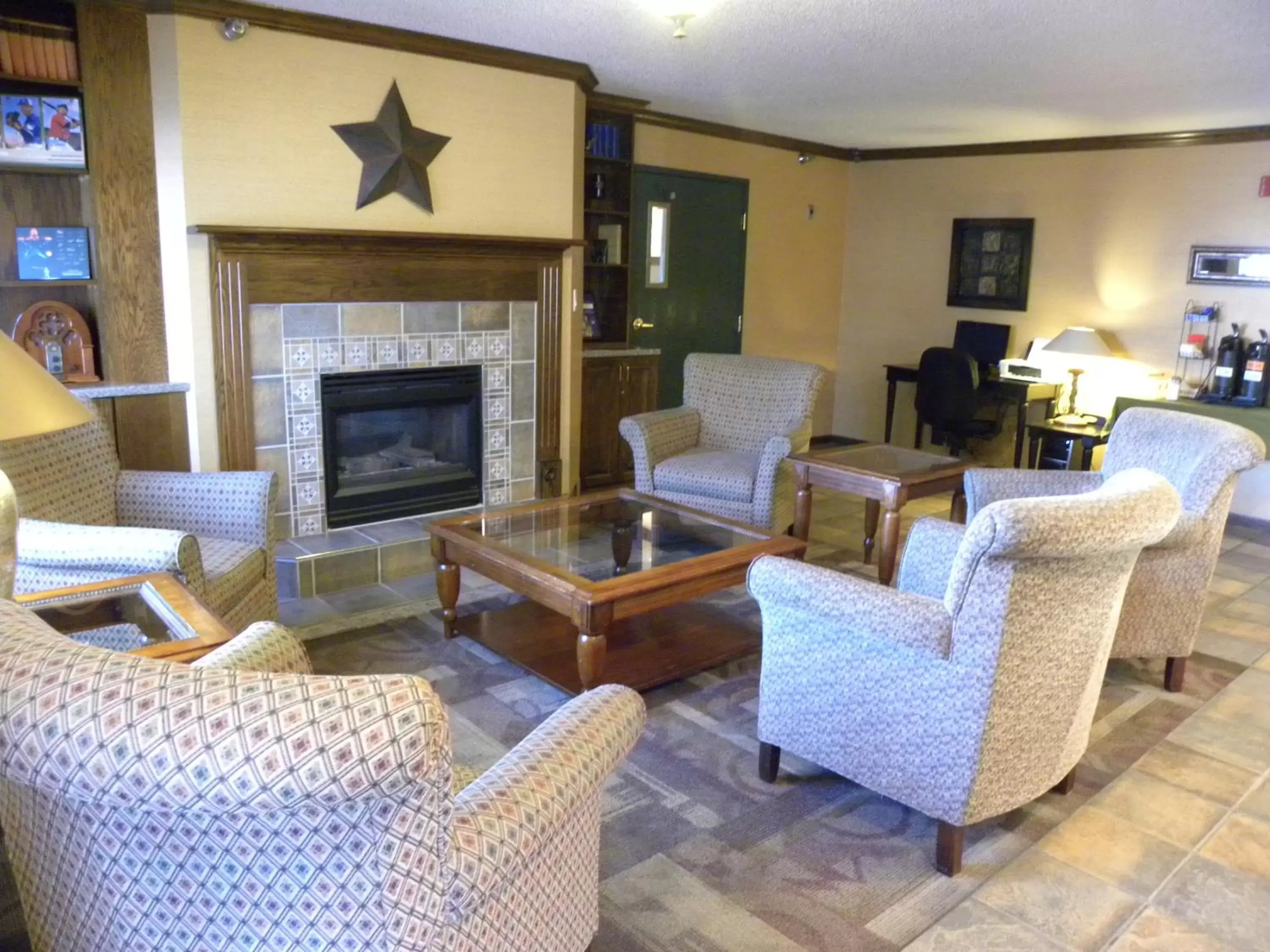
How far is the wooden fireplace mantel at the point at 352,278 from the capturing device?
3951 mm

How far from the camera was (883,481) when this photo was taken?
4105 mm

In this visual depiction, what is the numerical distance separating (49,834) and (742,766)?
185cm

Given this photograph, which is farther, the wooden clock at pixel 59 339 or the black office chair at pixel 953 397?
the black office chair at pixel 953 397

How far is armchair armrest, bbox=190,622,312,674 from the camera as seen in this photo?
1.63 metres

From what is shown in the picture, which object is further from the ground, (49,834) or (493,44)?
(493,44)

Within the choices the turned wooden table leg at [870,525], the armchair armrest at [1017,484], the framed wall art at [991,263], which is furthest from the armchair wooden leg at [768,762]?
the framed wall art at [991,263]

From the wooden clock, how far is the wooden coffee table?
1680 mm

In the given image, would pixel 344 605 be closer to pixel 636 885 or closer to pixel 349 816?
pixel 636 885

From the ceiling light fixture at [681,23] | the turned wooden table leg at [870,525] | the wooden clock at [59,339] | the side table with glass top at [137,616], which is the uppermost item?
the ceiling light fixture at [681,23]

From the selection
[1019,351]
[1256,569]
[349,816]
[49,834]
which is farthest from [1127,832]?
[1019,351]

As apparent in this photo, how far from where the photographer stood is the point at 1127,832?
247cm

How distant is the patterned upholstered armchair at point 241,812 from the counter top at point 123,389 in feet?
8.93

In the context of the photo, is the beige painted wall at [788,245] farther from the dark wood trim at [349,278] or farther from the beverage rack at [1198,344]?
the beverage rack at [1198,344]

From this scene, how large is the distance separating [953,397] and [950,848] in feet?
14.5
